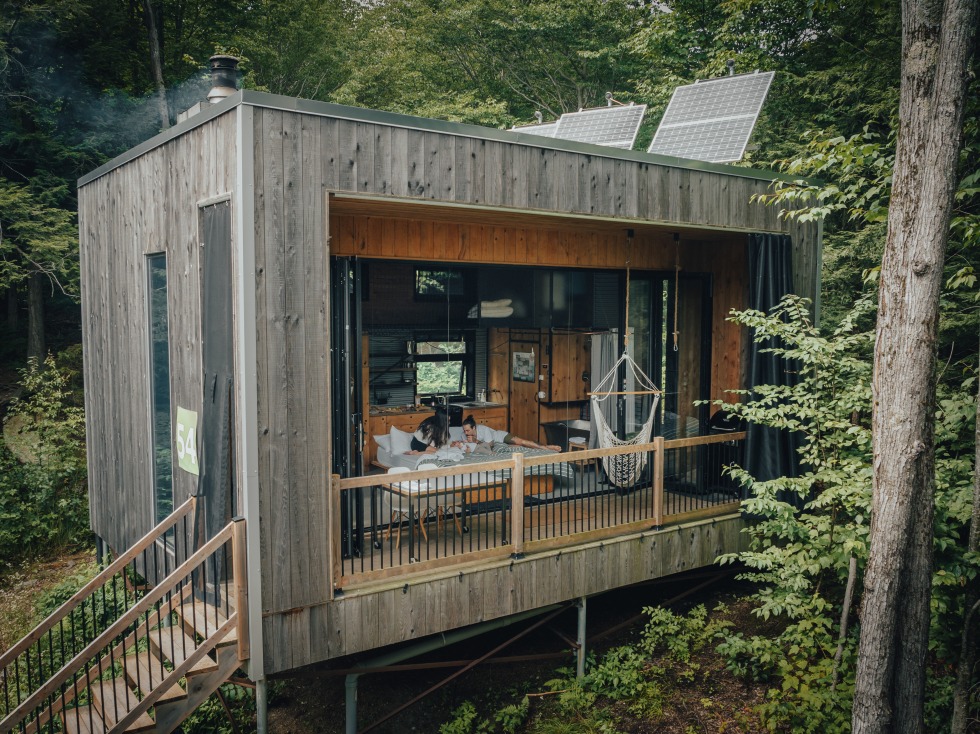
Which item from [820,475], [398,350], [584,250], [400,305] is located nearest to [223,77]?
[400,305]

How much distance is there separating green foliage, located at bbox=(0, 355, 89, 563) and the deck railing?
641 centimetres

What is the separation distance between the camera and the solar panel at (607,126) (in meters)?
9.48

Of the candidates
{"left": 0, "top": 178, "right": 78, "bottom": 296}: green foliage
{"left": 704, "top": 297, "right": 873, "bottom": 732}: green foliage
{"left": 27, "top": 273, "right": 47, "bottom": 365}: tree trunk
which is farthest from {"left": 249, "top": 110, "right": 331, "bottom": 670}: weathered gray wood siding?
{"left": 27, "top": 273, "right": 47, "bottom": 365}: tree trunk

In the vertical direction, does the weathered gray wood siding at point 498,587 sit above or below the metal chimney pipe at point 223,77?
below

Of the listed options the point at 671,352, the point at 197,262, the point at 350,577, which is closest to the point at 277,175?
the point at 197,262

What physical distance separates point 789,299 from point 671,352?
8.46 ft

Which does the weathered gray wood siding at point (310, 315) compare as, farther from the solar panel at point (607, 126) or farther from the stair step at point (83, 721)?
the solar panel at point (607, 126)

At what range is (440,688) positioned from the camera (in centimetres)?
720

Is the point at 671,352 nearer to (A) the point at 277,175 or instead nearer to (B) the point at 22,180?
(A) the point at 277,175

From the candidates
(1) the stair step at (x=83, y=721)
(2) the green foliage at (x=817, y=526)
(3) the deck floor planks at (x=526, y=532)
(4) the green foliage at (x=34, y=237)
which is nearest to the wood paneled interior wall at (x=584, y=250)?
(3) the deck floor planks at (x=526, y=532)

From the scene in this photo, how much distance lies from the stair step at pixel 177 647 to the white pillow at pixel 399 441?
12.1ft

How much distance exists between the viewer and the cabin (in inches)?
193

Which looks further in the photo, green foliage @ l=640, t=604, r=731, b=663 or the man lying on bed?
the man lying on bed

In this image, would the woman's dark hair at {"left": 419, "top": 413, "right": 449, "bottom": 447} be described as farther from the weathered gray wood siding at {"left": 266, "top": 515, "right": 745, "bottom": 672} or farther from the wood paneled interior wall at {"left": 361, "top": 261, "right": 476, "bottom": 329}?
the weathered gray wood siding at {"left": 266, "top": 515, "right": 745, "bottom": 672}
